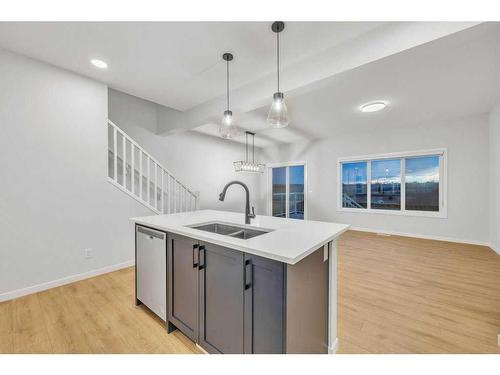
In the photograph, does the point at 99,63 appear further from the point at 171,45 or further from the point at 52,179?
the point at 52,179

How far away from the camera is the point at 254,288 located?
1176mm

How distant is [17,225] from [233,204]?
4.72 meters

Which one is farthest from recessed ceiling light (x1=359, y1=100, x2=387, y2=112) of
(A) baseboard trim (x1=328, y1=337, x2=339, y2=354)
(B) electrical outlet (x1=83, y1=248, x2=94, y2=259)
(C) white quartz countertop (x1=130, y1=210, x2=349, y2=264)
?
(B) electrical outlet (x1=83, y1=248, x2=94, y2=259)

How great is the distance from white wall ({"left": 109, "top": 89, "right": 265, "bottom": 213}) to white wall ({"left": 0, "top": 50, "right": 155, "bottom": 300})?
48.7 inches

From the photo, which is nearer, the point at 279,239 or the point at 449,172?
the point at 279,239

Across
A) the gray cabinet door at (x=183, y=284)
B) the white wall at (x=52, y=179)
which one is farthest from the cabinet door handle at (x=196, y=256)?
the white wall at (x=52, y=179)

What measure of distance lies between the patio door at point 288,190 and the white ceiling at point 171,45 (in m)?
4.30

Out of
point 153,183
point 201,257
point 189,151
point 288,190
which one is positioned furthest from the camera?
point 288,190

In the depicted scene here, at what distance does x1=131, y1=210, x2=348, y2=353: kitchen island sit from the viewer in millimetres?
1087

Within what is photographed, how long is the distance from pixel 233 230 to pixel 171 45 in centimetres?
197

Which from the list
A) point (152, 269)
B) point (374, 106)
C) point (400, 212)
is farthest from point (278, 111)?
point (400, 212)

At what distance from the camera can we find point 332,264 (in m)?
1.48

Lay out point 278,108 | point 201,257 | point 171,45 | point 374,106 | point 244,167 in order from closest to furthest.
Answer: point 201,257 < point 278,108 < point 171,45 < point 374,106 < point 244,167

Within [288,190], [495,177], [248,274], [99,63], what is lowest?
[248,274]
